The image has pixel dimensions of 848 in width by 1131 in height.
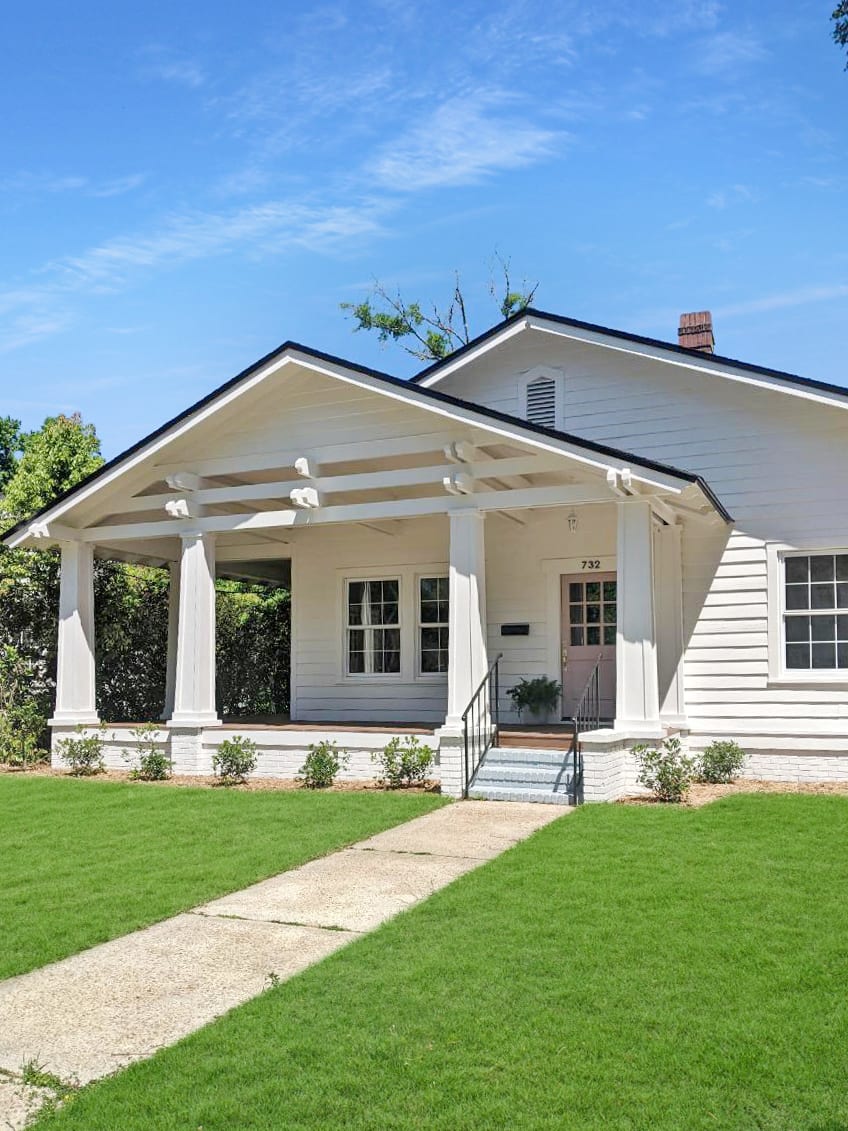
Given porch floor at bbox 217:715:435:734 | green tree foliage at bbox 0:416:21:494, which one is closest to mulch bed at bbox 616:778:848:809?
porch floor at bbox 217:715:435:734

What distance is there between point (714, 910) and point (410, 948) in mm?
2005

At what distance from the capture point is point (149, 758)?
45.1ft

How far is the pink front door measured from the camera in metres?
14.6

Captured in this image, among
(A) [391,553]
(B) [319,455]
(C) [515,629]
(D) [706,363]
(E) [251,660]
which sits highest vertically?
(D) [706,363]

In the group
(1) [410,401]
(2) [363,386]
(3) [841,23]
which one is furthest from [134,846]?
(3) [841,23]

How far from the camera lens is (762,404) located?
43.9 ft

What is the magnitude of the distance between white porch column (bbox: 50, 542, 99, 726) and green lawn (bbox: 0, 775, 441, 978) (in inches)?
65.8

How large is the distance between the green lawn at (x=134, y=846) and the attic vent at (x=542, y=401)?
6185 mm

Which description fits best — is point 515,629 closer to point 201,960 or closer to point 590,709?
point 590,709

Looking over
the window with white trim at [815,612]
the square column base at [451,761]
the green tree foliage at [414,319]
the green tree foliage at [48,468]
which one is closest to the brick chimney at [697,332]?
the window with white trim at [815,612]

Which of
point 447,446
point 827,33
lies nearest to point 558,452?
point 447,446

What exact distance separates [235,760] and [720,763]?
6.17m

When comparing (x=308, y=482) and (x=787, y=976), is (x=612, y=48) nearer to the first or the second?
(x=308, y=482)

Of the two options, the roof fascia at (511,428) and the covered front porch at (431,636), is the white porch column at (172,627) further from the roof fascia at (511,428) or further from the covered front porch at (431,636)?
the roof fascia at (511,428)
